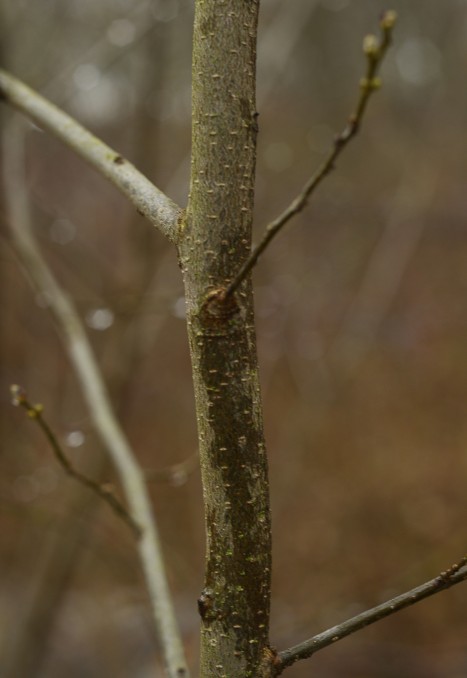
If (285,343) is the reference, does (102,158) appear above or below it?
below

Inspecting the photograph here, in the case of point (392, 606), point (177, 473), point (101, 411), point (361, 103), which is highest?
point (101, 411)

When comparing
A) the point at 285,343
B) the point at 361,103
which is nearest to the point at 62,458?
the point at 361,103

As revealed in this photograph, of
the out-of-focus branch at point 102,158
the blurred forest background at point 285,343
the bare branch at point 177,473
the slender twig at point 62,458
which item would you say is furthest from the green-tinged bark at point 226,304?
the blurred forest background at point 285,343

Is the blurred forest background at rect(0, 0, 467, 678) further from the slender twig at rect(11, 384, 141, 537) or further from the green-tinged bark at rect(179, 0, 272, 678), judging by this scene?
the green-tinged bark at rect(179, 0, 272, 678)

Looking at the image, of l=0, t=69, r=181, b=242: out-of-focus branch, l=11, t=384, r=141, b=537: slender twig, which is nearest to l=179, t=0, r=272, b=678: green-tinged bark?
l=0, t=69, r=181, b=242: out-of-focus branch

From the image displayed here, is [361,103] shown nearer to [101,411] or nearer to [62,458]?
[62,458]

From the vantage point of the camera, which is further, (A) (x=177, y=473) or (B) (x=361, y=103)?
(A) (x=177, y=473)

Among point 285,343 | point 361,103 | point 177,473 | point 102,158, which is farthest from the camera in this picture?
→ point 285,343
